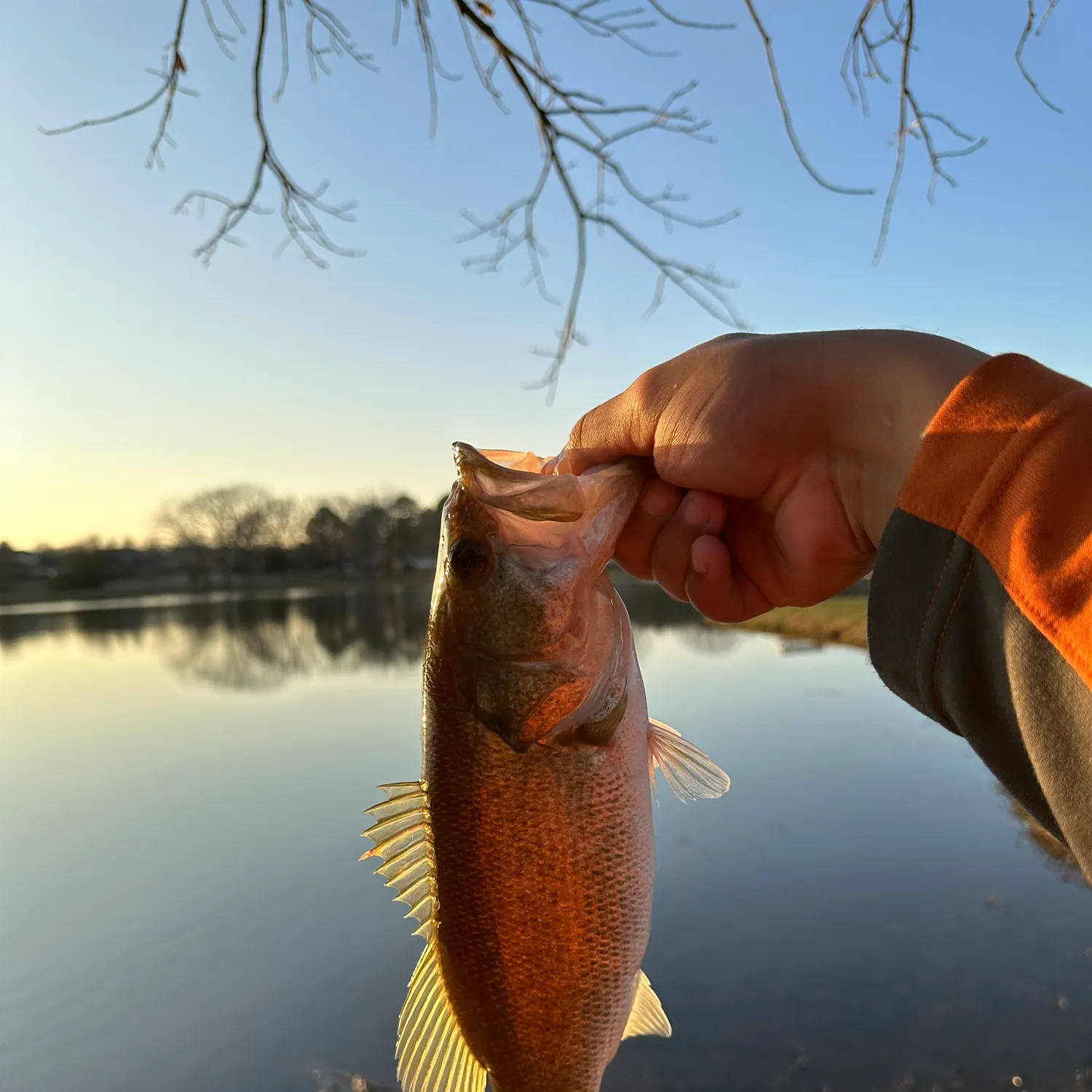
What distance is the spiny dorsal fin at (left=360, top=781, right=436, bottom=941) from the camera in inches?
86.5

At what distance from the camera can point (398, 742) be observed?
17812 millimetres

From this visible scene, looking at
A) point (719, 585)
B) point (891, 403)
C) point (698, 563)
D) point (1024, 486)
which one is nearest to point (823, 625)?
point (719, 585)

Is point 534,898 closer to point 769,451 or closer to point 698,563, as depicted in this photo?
point 698,563

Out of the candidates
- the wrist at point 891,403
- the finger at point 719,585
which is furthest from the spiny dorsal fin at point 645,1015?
the wrist at point 891,403

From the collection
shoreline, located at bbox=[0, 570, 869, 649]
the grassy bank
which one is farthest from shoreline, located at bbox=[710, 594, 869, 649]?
shoreline, located at bbox=[0, 570, 869, 649]

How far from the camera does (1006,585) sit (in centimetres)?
134

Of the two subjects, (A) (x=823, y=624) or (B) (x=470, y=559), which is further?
(A) (x=823, y=624)

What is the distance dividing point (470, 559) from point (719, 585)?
88 cm

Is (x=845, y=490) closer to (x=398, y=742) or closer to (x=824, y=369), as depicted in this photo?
(x=824, y=369)

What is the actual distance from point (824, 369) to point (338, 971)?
9043mm

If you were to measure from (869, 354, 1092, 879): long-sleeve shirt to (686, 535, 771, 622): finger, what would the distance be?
781mm

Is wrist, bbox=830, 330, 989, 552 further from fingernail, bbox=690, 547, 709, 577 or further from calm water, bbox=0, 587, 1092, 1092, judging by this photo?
calm water, bbox=0, 587, 1092, 1092

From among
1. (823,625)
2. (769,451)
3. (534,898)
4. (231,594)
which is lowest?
(231,594)

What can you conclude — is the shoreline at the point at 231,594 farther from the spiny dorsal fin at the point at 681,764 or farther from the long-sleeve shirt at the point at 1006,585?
the long-sleeve shirt at the point at 1006,585
